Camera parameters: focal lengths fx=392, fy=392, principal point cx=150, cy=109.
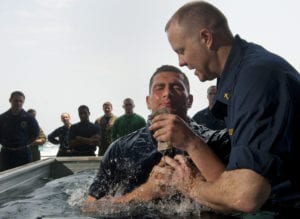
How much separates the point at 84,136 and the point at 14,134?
1.30 m

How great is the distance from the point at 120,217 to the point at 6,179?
75.5 inches

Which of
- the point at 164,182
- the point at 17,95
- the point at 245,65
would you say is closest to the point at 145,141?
the point at 164,182

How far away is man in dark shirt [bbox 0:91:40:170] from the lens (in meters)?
6.63

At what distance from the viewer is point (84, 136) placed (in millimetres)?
7395

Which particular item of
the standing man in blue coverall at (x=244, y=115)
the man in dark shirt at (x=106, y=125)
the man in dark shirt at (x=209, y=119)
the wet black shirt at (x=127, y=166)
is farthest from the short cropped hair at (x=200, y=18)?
the man in dark shirt at (x=106, y=125)

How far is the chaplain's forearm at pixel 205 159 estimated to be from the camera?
1.96m

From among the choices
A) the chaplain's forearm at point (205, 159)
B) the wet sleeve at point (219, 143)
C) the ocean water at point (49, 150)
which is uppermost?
the chaplain's forearm at point (205, 159)

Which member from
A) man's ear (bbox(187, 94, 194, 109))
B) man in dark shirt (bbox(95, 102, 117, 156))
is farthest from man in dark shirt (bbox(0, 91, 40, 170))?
man's ear (bbox(187, 94, 194, 109))

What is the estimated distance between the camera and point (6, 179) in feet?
13.1

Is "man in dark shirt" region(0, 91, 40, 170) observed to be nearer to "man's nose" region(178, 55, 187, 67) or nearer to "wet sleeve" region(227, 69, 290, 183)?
"man's nose" region(178, 55, 187, 67)

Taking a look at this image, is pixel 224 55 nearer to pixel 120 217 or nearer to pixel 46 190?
pixel 120 217

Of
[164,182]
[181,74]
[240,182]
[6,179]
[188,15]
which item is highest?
[188,15]

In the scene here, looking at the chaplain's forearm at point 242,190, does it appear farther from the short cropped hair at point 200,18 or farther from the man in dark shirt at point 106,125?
the man in dark shirt at point 106,125

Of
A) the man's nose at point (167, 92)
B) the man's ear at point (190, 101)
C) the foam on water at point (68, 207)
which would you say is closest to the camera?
the foam on water at point (68, 207)
